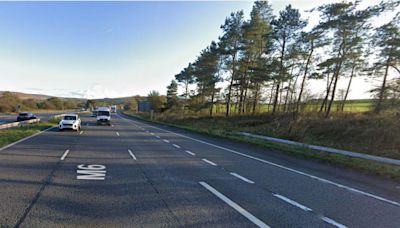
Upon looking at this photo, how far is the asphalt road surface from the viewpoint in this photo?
4246 millimetres

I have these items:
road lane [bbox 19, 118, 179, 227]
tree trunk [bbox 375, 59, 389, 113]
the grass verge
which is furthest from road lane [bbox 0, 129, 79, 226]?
tree trunk [bbox 375, 59, 389, 113]

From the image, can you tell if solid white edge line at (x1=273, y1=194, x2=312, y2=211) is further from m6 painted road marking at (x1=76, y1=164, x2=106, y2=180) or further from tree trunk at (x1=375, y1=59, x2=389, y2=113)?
tree trunk at (x1=375, y1=59, x2=389, y2=113)

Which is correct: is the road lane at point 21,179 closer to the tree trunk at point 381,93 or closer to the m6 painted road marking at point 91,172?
the m6 painted road marking at point 91,172

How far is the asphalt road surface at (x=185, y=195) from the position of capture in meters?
4.25

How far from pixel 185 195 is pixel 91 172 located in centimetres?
352

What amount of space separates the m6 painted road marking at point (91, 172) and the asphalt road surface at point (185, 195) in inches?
1.2

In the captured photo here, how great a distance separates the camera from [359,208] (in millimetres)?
5078

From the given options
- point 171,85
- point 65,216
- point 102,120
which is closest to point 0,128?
point 102,120

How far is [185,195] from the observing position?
5.55 m

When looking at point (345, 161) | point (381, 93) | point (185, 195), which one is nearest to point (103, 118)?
point (345, 161)

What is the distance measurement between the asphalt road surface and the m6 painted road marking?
0.03 m

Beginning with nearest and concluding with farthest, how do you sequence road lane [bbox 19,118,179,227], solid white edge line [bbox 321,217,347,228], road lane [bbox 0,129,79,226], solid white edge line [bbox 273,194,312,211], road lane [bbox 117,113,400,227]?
road lane [bbox 19,118,179,227] → solid white edge line [bbox 321,217,347,228] → road lane [bbox 0,129,79,226] → road lane [bbox 117,113,400,227] → solid white edge line [bbox 273,194,312,211]

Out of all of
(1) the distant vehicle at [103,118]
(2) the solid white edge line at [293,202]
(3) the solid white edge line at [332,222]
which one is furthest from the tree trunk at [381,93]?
(1) the distant vehicle at [103,118]

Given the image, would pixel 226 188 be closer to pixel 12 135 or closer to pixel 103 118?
pixel 12 135
